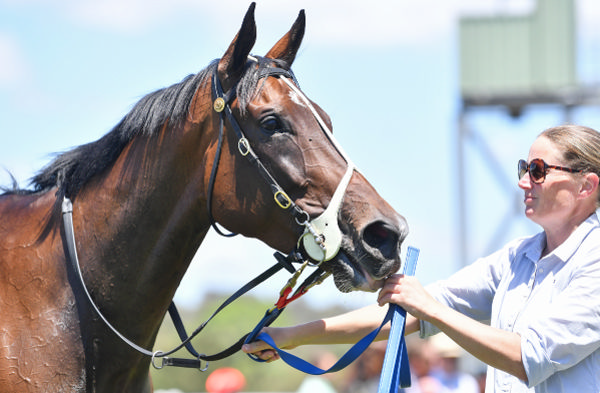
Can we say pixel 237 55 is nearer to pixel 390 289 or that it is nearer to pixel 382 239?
pixel 382 239

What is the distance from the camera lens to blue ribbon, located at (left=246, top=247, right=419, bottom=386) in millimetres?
2854

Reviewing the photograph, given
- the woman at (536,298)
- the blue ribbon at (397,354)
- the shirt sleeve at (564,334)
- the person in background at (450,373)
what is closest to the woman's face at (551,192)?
the woman at (536,298)

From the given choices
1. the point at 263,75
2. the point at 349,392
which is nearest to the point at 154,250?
the point at 263,75

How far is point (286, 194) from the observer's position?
306 cm

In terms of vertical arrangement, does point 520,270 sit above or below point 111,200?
below

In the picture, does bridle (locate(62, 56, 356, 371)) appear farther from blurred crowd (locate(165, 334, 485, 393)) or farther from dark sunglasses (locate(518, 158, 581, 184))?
blurred crowd (locate(165, 334, 485, 393))

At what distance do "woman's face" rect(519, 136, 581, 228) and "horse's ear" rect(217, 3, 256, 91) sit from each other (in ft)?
4.24

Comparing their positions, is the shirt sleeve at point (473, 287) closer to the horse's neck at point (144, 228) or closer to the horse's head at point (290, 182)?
the horse's head at point (290, 182)

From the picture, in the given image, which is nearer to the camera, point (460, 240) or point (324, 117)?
point (324, 117)

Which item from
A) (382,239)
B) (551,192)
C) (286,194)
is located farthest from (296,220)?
Result: (551,192)

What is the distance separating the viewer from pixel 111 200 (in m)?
3.23

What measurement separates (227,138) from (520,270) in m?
1.37

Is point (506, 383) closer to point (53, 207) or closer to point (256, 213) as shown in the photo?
point (256, 213)

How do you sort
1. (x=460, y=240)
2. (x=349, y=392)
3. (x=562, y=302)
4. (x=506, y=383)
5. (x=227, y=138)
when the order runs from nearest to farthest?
1. (x=562, y=302)
2. (x=506, y=383)
3. (x=227, y=138)
4. (x=349, y=392)
5. (x=460, y=240)
